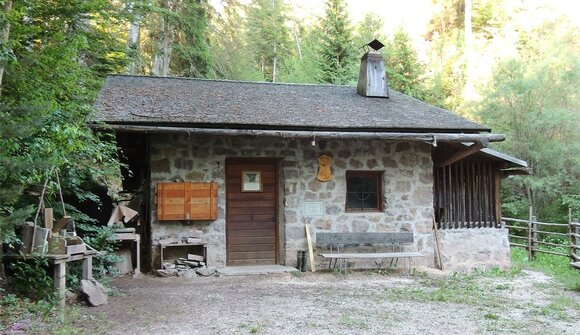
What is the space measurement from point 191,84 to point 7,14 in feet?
18.8

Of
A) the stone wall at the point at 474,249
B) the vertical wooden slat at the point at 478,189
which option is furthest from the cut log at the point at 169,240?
the vertical wooden slat at the point at 478,189

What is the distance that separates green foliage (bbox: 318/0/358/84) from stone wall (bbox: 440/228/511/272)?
10104 mm

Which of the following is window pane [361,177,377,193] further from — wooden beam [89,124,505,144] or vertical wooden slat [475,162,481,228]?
vertical wooden slat [475,162,481,228]

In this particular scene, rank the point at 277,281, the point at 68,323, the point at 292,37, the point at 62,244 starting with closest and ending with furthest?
the point at 68,323, the point at 62,244, the point at 277,281, the point at 292,37

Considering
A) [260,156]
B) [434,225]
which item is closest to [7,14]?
[260,156]

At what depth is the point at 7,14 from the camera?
4371mm

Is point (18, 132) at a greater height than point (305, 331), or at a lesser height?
greater

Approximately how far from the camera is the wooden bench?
27.6 feet

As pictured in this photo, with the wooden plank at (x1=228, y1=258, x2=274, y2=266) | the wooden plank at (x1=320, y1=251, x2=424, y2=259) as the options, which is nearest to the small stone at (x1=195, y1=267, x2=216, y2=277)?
the wooden plank at (x1=228, y1=258, x2=274, y2=266)

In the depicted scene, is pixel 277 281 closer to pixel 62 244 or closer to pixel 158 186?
pixel 158 186

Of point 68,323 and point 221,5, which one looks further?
point 221,5

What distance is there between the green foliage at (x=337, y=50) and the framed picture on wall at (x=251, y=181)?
34.6ft

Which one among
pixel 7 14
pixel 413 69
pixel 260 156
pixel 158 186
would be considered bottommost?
pixel 158 186

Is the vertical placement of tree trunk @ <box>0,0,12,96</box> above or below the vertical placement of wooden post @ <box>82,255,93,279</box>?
above
